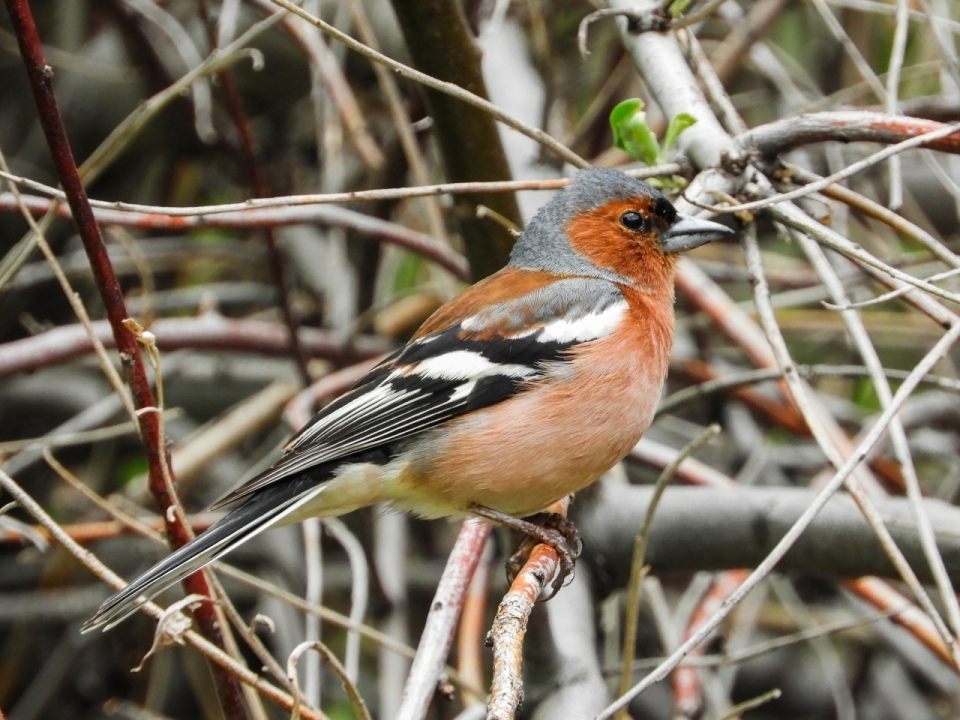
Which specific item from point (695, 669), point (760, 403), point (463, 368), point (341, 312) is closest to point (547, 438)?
point (463, 368)

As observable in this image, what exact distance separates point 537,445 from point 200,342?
173 cm

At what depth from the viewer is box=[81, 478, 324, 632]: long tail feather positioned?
6.65 ft

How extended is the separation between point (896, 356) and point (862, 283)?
108 cm

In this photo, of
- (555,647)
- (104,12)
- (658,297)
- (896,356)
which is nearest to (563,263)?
(658,297)

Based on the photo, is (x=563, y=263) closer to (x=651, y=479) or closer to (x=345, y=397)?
(x=345, y=397)

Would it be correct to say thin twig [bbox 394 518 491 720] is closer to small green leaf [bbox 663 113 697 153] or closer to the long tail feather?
the long tail feather

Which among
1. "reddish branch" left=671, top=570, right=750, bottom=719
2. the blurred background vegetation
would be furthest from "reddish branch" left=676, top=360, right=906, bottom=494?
"reddish branch" left=671, top=570, right=750, bottom=719

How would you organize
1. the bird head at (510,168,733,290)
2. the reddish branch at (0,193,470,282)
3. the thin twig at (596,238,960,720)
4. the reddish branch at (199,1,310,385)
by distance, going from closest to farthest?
the thin twig at (596,238,960,720)
the reddish branch at (0,193,470,282)
the bird head at (510,168,733,290)
the reddish branch at (199,1,310,385)

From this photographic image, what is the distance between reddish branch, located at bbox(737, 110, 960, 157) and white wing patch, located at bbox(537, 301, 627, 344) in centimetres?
65

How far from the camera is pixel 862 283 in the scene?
3.53m

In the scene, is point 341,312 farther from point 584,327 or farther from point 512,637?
point 512,637

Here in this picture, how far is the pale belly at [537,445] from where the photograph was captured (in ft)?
8.27

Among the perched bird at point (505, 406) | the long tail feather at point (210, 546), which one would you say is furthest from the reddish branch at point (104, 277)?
the perched bird at point (505, 406)

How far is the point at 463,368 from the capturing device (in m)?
2.75
